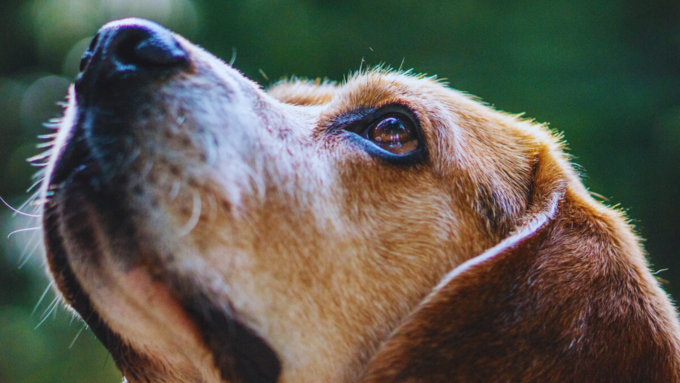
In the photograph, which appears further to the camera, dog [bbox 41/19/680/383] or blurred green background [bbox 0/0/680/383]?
blurred green background [bbox 0/0/680/383]

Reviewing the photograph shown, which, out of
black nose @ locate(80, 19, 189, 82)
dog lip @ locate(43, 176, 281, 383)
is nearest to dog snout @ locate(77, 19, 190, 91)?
black nose @ locate(80, 19, 189, 82)

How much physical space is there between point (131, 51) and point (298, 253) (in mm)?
938

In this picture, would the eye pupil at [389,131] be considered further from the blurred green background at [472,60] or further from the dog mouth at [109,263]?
the blurred green background at [472,60]

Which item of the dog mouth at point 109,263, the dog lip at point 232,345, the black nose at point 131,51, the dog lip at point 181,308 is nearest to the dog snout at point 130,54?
the black nose at point 131,51

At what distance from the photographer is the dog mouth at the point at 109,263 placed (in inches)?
74.9

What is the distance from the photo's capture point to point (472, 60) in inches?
296

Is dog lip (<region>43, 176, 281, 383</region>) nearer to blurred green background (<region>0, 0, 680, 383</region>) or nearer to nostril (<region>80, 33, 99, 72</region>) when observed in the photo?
nostril (<region>80, 33, 99, 72</region>)

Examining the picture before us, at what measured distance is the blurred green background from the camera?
7152 millimetres

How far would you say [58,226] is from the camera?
198 cm

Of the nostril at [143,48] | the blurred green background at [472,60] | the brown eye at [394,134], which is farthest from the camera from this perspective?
the blurred green background at [472,60]

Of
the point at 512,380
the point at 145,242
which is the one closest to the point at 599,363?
the point at 512,380

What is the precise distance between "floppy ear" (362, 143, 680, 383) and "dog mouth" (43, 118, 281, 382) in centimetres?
47

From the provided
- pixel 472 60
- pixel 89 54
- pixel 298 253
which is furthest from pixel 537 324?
pixel 472 60

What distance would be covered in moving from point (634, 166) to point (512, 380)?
664cm
